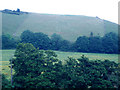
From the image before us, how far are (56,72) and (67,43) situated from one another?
931 centimetres

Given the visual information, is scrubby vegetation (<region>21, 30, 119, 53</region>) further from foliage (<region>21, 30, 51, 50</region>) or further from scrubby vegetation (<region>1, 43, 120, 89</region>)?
scrubby vegetation (<region>1, 43, 120, 89</region>)

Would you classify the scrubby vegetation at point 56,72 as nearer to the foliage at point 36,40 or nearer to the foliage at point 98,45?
the foliage at point 36,40

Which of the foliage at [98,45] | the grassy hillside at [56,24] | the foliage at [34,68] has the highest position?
the grassy hillside at [56,24]

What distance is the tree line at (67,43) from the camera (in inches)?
552

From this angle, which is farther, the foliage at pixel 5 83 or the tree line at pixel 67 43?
the tree line at pixel 67 43

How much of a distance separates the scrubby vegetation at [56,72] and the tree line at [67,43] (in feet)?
17.3

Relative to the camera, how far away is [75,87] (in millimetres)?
7582

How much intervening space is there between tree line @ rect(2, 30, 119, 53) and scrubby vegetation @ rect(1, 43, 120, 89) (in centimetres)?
528

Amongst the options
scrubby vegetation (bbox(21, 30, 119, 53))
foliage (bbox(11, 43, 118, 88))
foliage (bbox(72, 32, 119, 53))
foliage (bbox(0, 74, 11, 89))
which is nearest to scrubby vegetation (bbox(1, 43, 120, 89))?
foliage (bbox(11, 43, 118, 88))

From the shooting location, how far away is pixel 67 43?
17.0 m

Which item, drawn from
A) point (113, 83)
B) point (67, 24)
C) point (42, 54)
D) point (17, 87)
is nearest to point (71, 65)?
point (42, 54)

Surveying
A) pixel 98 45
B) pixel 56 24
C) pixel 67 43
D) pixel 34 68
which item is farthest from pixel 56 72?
pixel 56 24

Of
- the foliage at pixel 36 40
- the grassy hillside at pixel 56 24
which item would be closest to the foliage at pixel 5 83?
the foliage at pixel 36 40

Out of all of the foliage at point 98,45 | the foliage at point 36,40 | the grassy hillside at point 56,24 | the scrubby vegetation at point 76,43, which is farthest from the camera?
the grassy hillside at point 56,24
